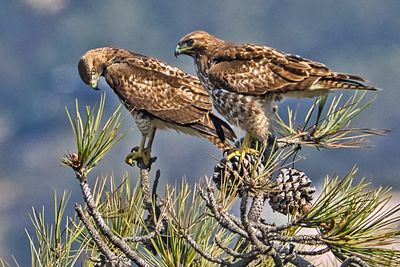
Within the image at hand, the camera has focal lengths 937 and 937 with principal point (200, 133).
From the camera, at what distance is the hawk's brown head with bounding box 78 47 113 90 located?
459 centimetres

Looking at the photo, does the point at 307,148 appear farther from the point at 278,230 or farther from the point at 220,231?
the point at 278,230

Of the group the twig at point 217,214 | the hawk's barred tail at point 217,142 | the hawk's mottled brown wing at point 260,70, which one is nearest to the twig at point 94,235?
the twig at point 217,214

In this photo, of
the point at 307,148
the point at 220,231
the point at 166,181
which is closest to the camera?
the point at 166,181

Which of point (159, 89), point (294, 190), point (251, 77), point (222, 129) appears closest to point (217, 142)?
point (222, 129)

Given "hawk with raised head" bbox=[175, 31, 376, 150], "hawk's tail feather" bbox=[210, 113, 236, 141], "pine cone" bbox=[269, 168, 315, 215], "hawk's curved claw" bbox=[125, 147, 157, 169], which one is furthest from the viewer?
"hawk's tail feather" bbox=[210, 113, 236, 141]

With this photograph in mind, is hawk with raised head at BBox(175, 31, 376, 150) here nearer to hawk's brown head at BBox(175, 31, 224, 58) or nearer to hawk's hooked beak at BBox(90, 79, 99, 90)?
hawk's brown head at BBox(175, 31, 224, 58)

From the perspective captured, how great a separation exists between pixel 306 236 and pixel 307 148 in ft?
2.34

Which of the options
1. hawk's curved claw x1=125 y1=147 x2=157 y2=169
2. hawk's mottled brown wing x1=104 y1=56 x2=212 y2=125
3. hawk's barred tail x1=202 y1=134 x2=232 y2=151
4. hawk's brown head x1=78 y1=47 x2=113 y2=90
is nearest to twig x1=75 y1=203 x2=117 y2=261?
hawk's curved claw x1=125 y1=147 x2=157 y2=169

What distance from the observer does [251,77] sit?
3.89 m

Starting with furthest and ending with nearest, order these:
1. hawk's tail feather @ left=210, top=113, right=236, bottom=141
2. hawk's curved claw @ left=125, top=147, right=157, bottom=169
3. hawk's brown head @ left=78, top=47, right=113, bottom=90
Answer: hawk's brown head @ left=78, top=47, right=113, bottom=90
hawk's tail feather @ left=210, top=113, right=236, bottom=141
hawk's curved claw @ left=125, top=147, right=157, bottom=169

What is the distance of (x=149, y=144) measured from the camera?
4043 mm

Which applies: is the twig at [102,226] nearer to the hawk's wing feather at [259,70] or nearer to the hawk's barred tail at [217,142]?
the hawk's wing feather at [259,70]

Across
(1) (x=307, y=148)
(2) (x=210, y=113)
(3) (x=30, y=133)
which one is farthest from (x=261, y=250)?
(3) (x=30, y=133)

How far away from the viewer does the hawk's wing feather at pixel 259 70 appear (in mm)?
3695
